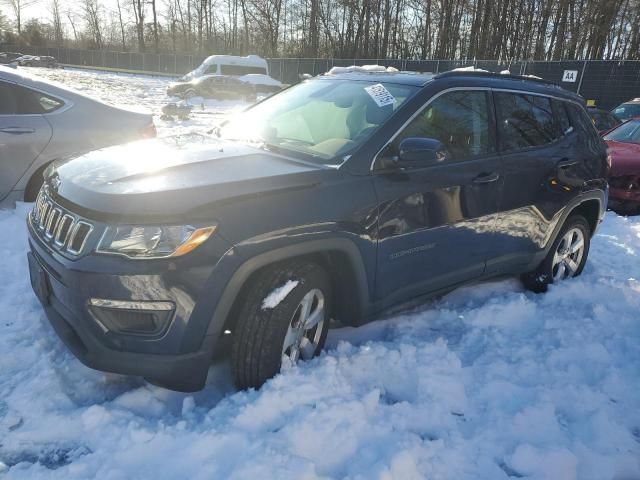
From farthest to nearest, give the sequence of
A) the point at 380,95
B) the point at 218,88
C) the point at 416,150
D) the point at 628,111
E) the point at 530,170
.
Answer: the point at 218,88 → the point at 628,111 → the point at 530,170 → the point at 380,95 → the point at 416,150

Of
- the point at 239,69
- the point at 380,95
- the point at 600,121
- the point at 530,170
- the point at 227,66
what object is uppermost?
the point at 380,95

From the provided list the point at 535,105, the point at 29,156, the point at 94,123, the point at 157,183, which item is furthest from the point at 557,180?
the point at 29,156

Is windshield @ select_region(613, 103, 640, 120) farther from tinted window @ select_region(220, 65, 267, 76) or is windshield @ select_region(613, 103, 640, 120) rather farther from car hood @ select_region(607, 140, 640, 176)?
tinted window @ select_region(220, 65, 267, 76)

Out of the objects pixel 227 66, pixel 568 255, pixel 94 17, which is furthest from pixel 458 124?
pixel 94 17

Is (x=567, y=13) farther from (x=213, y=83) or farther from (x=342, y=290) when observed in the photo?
(x=342, y=290)

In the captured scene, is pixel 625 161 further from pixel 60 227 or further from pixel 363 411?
pixel 60 227

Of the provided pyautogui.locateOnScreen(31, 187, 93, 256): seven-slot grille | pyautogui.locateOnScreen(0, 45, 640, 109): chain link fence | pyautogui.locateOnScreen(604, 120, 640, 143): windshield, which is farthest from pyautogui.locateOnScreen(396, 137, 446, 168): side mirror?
pyautogui.locateOnScreen(0, 45, 640, 109): chain link fence

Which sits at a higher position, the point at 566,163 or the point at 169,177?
the point at 169,177

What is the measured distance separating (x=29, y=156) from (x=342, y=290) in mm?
3784

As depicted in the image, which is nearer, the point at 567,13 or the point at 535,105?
the point at 535,105

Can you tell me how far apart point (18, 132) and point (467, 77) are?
4.17 m

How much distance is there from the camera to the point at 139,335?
226 cm

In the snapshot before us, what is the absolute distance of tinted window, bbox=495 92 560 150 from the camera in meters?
3.58

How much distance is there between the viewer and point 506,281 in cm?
444
